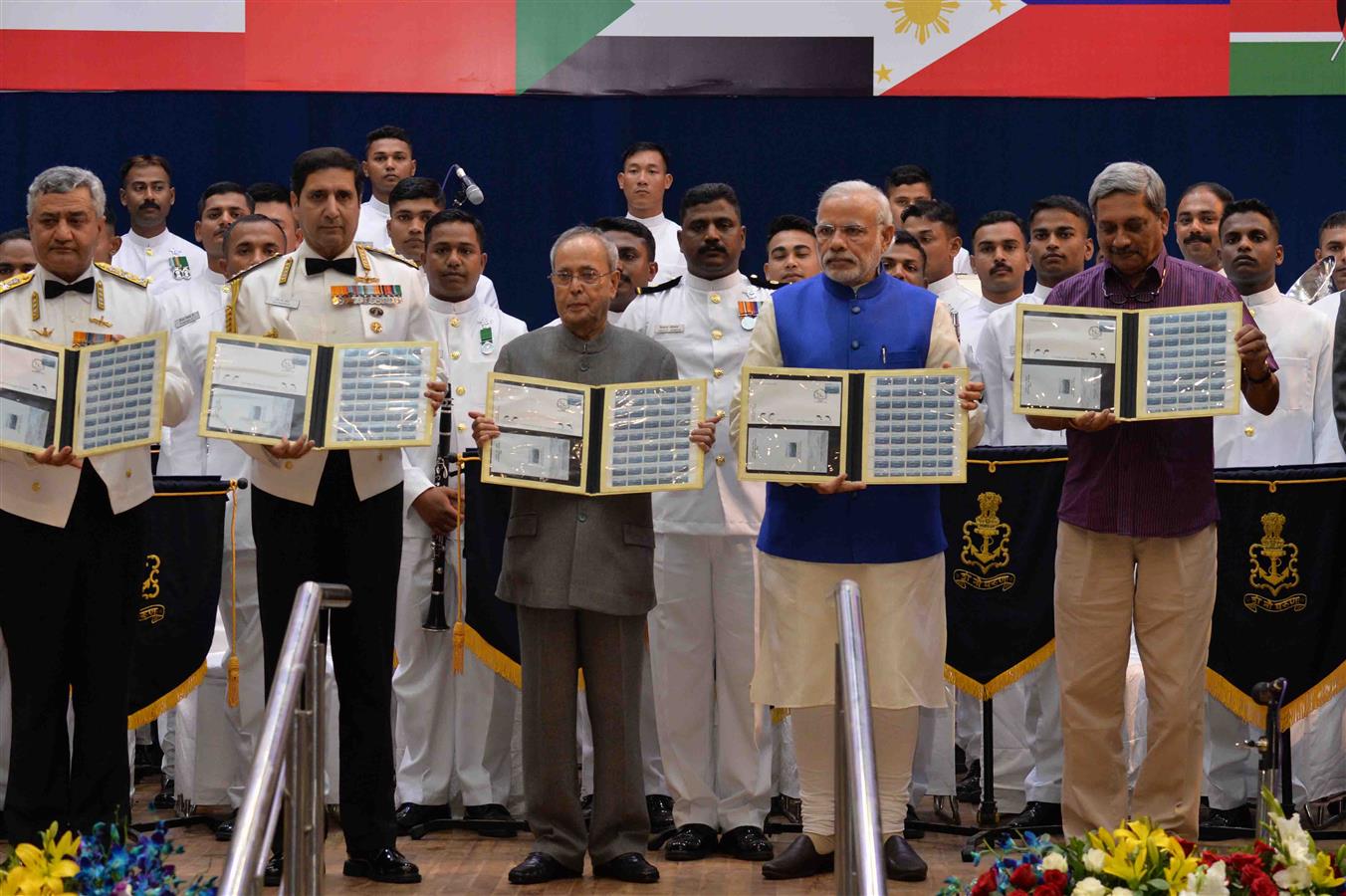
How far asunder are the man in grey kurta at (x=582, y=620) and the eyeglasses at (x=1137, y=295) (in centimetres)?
131

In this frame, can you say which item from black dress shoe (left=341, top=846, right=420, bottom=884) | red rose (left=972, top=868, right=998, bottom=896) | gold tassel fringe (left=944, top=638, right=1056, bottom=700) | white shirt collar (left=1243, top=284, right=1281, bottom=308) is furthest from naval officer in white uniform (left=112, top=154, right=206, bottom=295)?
red rose (left=972, top=868, right=998, bottom=896)

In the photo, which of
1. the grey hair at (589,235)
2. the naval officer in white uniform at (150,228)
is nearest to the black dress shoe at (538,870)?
the grey hair at (589,235)

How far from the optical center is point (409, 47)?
8609 mm

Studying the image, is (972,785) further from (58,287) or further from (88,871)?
(88,871)

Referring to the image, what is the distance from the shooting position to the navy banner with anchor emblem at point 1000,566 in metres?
5.89

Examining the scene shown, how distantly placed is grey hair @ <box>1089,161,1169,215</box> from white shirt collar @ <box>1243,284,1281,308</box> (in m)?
1.64

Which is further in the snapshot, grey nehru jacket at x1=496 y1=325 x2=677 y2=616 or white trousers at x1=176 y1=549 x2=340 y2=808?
white trousers at x1=176 y1=549 x2=340 y2=808

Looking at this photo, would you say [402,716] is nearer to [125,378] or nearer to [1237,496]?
[125,378]

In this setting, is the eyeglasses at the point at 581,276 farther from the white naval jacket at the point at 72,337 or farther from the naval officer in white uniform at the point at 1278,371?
the naval officer in white uniform at the point at 1278,371

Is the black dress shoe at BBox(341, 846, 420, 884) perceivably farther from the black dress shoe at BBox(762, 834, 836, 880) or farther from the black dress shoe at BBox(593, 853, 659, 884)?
the black dress shoe at BBox(762, 834, 836, 880)

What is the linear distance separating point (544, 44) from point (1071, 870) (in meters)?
6.03

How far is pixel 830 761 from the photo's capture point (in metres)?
5.16

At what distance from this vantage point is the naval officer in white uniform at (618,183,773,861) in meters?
5.58

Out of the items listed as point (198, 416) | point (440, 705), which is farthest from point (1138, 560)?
point (198, 416)
